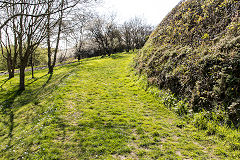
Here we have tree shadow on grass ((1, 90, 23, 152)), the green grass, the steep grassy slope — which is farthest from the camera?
tree shadow on grass ((1, 90, 23, 152))

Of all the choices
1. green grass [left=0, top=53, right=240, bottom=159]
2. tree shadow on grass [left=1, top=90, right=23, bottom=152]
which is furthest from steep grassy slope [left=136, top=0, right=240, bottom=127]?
tree shadow on grass [left=1, top=90, right=23, bottom=152]

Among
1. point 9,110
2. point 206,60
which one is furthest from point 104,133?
point 9,110

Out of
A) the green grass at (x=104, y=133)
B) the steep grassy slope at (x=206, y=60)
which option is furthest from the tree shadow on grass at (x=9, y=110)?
the steep grassy slope at (x=206, y=60)

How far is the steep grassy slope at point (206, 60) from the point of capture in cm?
505

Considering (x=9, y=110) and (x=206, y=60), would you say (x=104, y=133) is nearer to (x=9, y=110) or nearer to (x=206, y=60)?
(x=206, y=60)

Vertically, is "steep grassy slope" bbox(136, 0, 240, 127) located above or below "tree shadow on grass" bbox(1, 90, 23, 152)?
above

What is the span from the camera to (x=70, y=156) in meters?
4.21

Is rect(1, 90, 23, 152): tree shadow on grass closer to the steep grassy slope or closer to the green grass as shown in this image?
the green grass

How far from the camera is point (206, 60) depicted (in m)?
6.26

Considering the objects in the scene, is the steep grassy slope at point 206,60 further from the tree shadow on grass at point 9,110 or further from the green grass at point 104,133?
the tree shadow on grass at point 9,110

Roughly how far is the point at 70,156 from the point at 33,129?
111 inches

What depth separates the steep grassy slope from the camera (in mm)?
5055

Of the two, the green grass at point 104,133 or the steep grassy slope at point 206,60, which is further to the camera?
the steep grassy slope at point 206,60

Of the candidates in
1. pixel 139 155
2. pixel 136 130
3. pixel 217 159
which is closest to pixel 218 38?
pixel 217 159
